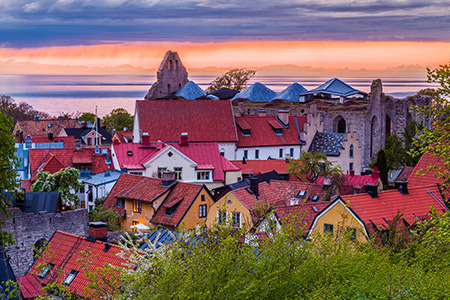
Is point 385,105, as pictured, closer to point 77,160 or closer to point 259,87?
point 259,87

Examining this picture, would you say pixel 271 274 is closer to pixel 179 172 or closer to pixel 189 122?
pixel 179 172

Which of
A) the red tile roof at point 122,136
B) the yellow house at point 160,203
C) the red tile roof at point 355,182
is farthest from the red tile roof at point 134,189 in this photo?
the red tile roof at point 122,136

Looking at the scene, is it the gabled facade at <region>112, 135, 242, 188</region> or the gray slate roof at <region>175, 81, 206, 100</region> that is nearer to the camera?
the gabled facade at <region>112, 135, 242, 188</region>

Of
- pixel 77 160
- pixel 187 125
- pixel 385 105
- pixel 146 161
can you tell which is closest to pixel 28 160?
pixel 77 160

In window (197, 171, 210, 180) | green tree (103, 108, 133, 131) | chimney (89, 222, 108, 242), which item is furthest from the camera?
green tree (103, 108, 133, 131)

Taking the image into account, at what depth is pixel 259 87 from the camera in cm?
10800

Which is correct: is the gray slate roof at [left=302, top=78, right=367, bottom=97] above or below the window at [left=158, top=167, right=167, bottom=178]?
above

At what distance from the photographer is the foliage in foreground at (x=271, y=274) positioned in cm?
1867

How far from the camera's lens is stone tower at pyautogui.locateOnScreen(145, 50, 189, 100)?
4791 inches

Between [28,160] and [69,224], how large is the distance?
29.0 m

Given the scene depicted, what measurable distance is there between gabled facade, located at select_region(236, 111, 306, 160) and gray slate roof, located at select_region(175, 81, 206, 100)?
105 feet

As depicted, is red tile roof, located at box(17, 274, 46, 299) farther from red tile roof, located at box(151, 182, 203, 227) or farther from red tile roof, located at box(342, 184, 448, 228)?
red tile roof, located at box(151, 182, 203, 227)

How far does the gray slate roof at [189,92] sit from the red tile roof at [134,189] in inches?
2365

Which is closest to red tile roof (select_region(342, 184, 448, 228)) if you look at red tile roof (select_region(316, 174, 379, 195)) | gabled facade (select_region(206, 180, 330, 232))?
gabled facade (select_region(206, 180, 330, 232))
